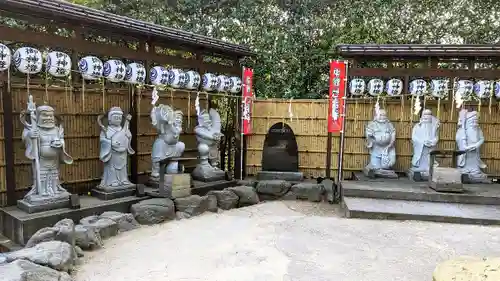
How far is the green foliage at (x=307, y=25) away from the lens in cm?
1287

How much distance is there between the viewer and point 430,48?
366 inches

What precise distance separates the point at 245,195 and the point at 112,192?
307 cm

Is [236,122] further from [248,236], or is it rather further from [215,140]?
[248,236]

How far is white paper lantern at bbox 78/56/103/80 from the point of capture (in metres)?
6.93

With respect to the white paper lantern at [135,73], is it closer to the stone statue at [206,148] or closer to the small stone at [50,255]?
the stone statue at [206,148]

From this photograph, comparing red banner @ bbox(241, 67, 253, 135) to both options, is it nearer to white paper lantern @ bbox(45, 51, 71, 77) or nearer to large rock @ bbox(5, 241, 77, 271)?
white paper lantern @ bbox(45, 51, 71, 77)

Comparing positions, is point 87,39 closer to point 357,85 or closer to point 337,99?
point 337,99

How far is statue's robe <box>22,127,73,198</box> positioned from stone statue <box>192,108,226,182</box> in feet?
11.2

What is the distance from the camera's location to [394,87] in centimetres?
965

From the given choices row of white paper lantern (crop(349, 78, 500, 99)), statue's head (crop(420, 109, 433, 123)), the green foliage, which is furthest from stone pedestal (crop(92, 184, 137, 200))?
statue's head (crop(420, 109, 433, 123))

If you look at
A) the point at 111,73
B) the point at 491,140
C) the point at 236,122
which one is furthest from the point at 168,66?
the point at 491,140

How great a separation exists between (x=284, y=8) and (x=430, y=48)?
6.18m

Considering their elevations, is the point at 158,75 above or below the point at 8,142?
above

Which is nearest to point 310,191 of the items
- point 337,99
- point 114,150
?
point 337,99
